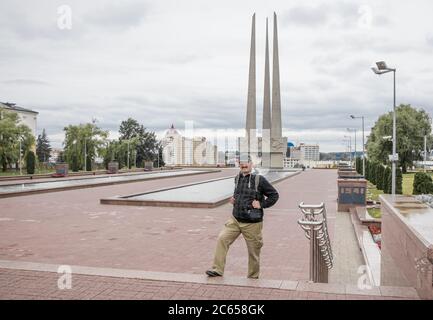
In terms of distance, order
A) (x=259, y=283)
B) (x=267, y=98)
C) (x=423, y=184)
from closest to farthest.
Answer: (x=259, y=283) → (x=423, y=184) → (x=267, y=98)

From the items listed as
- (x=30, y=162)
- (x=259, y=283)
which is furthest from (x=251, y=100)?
(x=259, y=283)

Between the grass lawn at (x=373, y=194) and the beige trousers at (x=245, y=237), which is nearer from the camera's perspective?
the beige trousers at (x=245, y=237)

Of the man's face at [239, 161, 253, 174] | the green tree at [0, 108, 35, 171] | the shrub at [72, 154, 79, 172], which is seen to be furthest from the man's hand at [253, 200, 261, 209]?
the shrub at [72, 154, 79, 172]

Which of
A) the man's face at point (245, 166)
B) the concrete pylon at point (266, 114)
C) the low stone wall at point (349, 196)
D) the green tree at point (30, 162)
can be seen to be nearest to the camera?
the man's face at point (245, 166)

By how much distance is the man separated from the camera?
16.9 ft

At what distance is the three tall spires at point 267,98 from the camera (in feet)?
181

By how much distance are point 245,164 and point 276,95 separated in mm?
53651

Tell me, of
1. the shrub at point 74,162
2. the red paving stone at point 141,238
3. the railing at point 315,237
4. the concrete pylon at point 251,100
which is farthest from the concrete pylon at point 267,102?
the railing at point 315,237

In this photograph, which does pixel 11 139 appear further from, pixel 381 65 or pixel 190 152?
pixel 190 152

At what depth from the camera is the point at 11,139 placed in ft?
126

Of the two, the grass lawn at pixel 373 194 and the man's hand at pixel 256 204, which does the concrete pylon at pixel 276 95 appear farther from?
the man's hand at pixel 256 204

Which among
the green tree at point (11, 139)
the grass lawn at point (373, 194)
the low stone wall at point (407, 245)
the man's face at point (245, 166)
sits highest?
the green tree at point (11, 139)

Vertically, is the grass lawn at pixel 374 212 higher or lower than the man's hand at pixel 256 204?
lower

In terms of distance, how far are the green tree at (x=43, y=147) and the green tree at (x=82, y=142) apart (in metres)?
31.7
